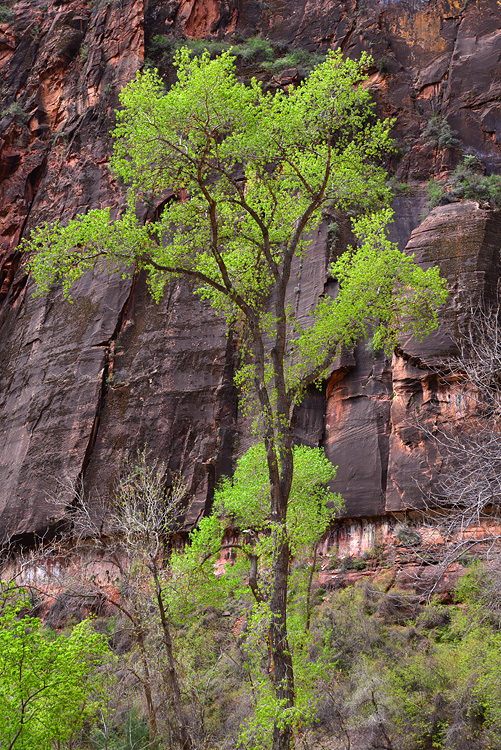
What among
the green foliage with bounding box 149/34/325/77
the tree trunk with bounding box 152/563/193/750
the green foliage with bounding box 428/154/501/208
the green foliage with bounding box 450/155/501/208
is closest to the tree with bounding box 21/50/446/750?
the tree trunk with bounding box 152/563/193/750

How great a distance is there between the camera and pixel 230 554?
84.3ft

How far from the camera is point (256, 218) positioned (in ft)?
36.0

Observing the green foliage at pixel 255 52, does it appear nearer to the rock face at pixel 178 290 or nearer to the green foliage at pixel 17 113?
the rock face at pixel 178 290

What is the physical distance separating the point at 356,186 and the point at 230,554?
703 inches

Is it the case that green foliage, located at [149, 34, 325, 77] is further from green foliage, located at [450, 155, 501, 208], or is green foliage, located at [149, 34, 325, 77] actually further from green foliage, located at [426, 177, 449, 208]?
green foliage, located at [450, 155, 501, 208]

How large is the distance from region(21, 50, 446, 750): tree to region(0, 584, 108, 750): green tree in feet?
14.4

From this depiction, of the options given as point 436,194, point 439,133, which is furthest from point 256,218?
point 439,133

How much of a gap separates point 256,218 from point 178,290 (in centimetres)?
2188

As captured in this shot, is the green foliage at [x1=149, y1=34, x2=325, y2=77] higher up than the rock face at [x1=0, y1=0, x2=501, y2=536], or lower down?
higher up

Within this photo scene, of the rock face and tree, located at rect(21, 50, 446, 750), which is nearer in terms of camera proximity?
tree, located at rect(21, 50, 446, 750)

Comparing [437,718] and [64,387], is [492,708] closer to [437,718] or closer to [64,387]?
[437,718]

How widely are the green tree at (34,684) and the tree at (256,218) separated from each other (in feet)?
14.4

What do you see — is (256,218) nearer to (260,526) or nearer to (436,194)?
(260,526)

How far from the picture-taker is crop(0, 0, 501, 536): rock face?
24.7 meters
